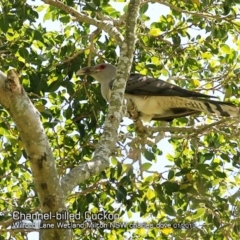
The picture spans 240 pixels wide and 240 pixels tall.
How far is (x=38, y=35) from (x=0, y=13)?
0.42 m

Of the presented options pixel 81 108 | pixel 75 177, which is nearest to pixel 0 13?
pixel 81 108

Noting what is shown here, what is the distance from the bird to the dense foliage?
0.49ft

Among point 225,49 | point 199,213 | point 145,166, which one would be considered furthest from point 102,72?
point 199,213

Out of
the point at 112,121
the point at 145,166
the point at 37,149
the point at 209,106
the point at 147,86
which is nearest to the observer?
the point at 37,149

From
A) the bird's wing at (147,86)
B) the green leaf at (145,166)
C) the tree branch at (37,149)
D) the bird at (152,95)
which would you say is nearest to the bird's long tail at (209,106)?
the bird at (152,95)

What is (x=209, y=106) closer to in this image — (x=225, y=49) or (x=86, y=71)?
(x=225, y=49)

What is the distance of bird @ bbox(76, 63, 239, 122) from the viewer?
5.64 meters

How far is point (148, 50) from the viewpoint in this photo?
5.78 meters

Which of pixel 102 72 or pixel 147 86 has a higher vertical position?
pixel 102 72

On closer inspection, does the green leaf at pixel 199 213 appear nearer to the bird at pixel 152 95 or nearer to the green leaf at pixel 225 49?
the bird at pixel 152 95

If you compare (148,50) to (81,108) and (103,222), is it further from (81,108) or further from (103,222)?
(103,222)

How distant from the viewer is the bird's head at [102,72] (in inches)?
227

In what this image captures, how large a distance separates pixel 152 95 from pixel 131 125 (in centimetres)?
40

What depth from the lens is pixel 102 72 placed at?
6.12 m
